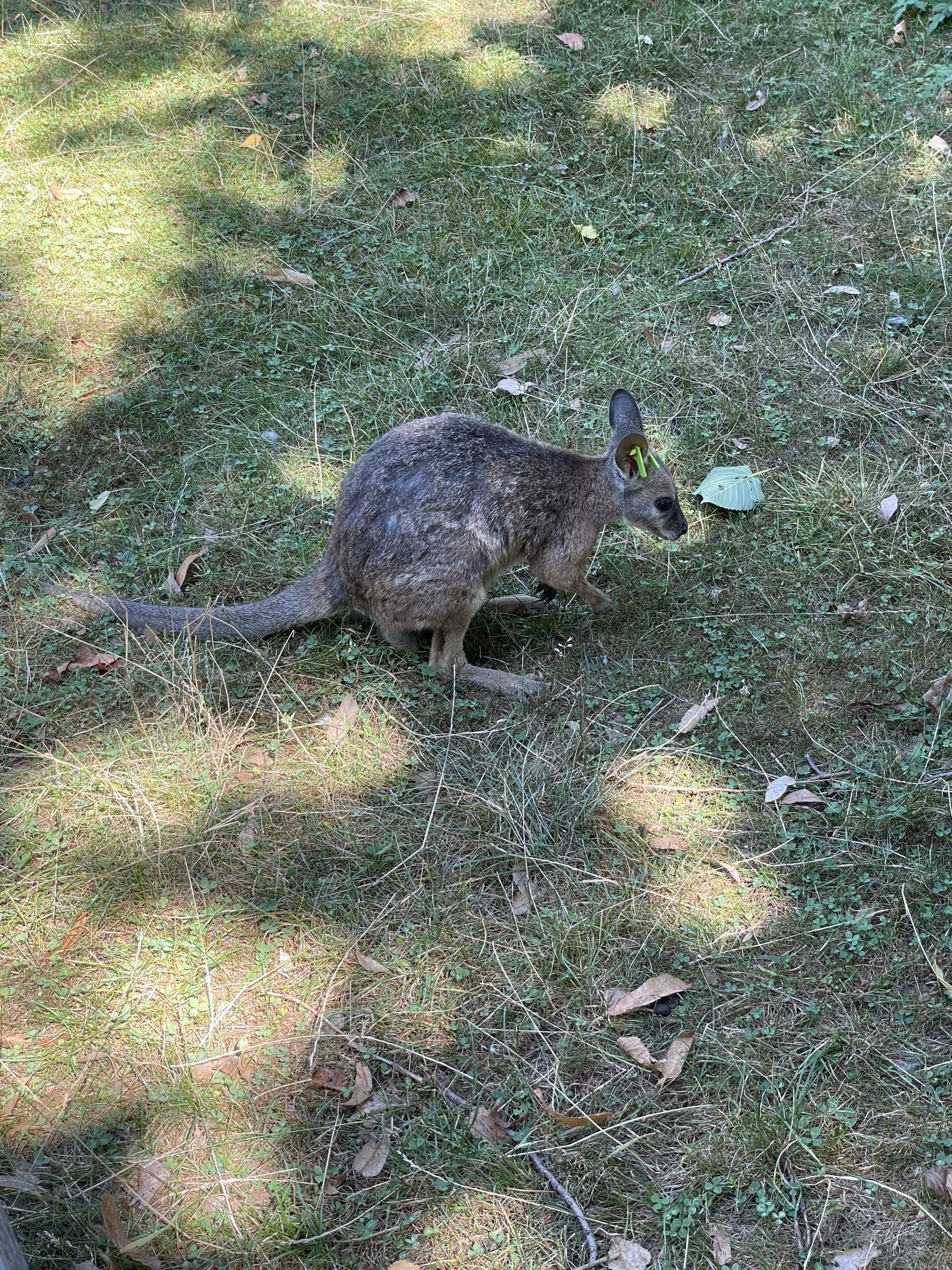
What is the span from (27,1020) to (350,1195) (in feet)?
3.34

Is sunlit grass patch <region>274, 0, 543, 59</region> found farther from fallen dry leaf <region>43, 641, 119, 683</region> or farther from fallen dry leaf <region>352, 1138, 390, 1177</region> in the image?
fallen dry leaf <region>352, 1138, 390, 1177</region>

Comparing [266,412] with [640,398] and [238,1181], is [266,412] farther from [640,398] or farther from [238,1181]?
[238,1181]

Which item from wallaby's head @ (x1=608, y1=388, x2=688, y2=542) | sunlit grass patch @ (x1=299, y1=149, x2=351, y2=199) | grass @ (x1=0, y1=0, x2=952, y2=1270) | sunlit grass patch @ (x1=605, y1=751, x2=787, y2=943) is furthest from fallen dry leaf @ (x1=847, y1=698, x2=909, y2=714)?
sunlit grass patch @ (x1=299, y1=149, x2=351, y2=199)

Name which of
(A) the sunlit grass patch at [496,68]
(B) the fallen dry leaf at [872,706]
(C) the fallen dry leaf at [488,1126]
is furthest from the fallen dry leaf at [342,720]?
(A) the sunlit grass patch at [496,68]

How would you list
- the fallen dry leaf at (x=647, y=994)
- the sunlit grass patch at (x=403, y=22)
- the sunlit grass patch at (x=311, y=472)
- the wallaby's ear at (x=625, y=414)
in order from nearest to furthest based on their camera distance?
the fallen dry leaf at (x=647, y=994) < the wallaby's ear at (x=625, y=414) < the sunlit grass patch at (x=311, y=472) < the sunlit grass patch at (x=403, y=22)

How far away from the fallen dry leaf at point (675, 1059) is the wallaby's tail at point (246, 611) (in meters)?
1.97

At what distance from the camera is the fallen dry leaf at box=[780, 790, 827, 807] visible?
370cm

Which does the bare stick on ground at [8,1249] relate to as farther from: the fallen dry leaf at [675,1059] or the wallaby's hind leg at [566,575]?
the wallaby's hind leg at [566,575]

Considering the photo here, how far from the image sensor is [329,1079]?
3.05 meters

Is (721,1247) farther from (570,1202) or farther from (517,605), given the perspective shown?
(517,605)

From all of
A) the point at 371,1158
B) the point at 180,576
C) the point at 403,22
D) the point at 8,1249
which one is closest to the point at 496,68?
the point at 403,22

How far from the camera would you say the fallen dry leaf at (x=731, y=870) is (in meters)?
3.51

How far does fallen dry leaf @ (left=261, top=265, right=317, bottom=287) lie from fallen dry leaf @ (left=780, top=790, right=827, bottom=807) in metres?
3.63

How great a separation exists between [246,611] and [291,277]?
2436mm
